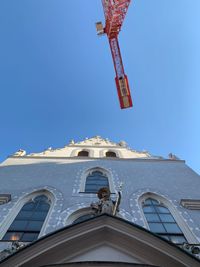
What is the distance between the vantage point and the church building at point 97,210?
5391 mm

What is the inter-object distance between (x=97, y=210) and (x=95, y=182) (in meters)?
4.72

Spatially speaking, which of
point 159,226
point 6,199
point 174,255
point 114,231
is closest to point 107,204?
point 114,231

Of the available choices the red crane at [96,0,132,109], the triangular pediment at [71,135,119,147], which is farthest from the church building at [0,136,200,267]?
the red crane at [96,0,132,109]

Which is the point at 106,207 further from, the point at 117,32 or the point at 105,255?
the point at 117,32

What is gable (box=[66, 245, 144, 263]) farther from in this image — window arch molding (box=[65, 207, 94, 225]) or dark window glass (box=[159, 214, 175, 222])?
dark window glass (box=[159, 214, 175, 222])

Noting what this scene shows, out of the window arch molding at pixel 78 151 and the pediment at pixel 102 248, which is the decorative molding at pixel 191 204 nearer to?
the pediment at pixel 102 248

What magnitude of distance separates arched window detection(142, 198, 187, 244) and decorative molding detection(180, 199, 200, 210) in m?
0.62

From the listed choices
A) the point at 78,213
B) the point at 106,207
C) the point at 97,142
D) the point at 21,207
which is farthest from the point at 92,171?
the point at 106,207

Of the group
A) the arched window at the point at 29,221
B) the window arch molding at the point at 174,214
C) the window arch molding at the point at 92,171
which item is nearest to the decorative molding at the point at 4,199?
the arched window at the point at 29,221

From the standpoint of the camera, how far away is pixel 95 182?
11.4 metres

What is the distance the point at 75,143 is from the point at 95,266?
13.4 metres

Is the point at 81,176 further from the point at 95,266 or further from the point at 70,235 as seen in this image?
the point at 95,266

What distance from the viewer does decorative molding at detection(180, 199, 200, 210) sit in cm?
934

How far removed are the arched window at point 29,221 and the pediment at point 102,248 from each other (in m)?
2.28
